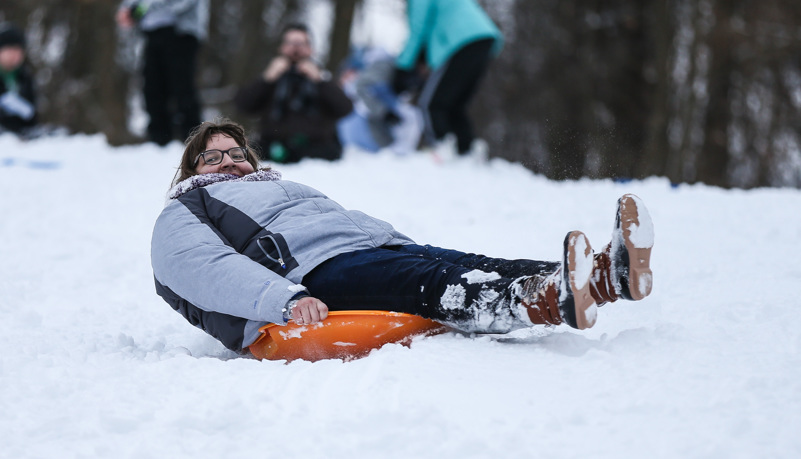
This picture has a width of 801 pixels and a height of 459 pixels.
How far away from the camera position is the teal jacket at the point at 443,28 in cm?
602

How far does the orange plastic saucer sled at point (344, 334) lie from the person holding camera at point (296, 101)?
4004mm

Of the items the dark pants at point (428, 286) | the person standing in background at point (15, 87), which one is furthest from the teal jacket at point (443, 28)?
the person standing in background at point (15, 87)

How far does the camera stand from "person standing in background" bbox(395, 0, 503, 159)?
6047 mm

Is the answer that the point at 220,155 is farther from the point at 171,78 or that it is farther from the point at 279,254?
the point at 171,78

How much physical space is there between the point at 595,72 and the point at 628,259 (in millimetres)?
12721

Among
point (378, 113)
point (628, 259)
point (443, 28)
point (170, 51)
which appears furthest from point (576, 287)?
point (378, 113)

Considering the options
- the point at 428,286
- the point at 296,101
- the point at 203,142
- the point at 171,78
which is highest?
the point at 171,78

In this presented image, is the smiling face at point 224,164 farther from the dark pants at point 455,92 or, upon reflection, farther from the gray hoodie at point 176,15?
the gray hoodie at point 176,15

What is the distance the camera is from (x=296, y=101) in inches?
247

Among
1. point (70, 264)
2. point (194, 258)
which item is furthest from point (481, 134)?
point (194, 258)

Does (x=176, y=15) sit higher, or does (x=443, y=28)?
(x=176, y=15)

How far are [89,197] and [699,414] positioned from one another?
466 centimetres

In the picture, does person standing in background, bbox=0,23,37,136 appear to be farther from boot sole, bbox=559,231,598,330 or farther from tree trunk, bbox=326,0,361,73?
boot sole, bbox=559,231,598,330

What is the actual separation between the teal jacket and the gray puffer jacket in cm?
362
